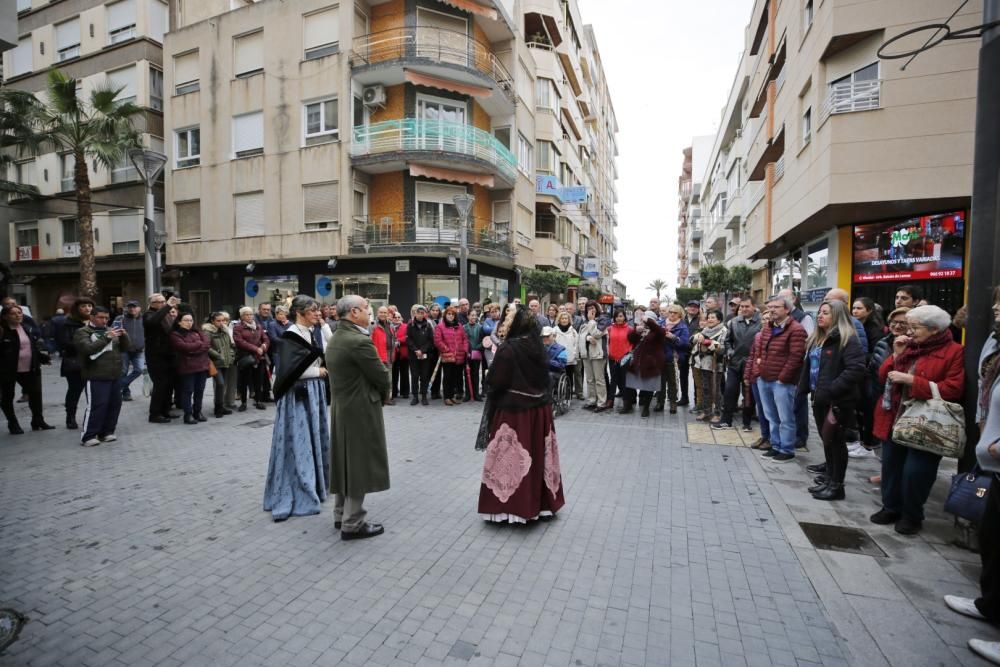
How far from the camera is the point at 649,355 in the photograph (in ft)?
30.2

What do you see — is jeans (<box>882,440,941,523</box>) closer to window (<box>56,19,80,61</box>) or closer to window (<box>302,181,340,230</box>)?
window (<box>302,181,340,230</box>)

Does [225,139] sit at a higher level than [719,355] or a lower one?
higher

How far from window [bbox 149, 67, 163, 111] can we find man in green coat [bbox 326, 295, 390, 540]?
26.7 meters

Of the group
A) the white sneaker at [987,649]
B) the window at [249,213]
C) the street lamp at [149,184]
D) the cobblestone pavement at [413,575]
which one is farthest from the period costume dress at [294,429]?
Result: the window at [249,213]

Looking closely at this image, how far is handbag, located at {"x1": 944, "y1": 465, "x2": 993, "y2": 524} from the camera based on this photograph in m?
3.55

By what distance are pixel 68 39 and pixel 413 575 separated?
112 ft

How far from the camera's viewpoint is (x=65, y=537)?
169 inches

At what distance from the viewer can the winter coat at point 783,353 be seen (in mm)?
6523

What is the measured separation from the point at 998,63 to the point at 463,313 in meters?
8.58

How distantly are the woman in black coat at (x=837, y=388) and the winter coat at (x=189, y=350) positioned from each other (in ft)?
28.4

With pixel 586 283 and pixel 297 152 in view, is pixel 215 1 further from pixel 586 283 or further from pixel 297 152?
pixel 586 283

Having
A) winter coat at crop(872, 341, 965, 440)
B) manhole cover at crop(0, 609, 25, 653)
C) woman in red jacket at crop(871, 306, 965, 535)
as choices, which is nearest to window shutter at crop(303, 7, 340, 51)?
manhole cover at crop(0, 609, 25, 653)

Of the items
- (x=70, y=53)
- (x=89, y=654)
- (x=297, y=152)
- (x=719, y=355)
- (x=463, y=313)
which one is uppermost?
(x=70, y=53)

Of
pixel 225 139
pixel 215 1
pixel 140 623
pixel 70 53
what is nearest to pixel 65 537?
pixel 140 623
